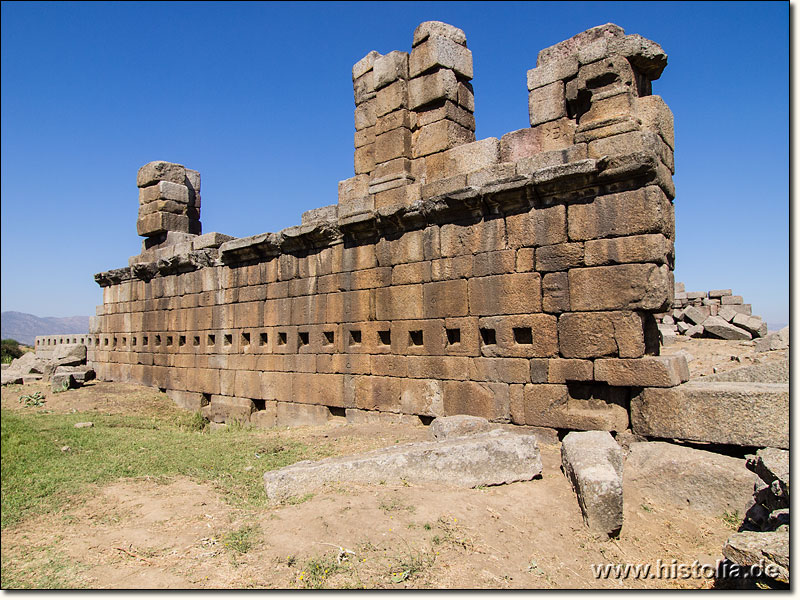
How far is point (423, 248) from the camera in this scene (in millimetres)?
7570

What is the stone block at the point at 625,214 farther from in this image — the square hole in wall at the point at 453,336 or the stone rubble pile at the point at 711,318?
the stone rubble pile at the point at 711,318

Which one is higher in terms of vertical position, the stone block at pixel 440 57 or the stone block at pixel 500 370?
the stone block at pixel 440 57

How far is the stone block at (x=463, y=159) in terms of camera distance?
7117 mm

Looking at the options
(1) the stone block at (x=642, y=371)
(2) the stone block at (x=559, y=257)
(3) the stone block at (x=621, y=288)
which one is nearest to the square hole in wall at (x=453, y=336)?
(2) the stone block at (x=559, y=257)

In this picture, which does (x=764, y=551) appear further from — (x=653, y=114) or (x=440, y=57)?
(x=440, y=57)

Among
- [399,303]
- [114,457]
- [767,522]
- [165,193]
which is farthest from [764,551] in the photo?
[165,193]

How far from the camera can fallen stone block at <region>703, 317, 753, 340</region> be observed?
15.1 m

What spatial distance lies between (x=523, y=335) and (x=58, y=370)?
12.3 meters

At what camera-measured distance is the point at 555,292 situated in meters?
6.28

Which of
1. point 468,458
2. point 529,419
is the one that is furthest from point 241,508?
point 529,419

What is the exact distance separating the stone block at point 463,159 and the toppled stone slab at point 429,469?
3656mm

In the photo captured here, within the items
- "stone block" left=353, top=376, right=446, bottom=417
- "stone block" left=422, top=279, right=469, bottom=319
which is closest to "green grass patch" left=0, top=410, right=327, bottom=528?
"stone block" left=353, top=376, right=446, bottom=417

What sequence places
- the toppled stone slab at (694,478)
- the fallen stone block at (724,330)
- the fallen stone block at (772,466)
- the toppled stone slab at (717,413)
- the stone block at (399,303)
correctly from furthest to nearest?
the fallen stone block at (724,330)
the stone block at (399,303)
the toppled stone slab at (717,413)
the toppled stone slab at (694,478)
the fallen stone block at (772,466)

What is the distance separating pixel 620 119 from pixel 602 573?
175 inches
